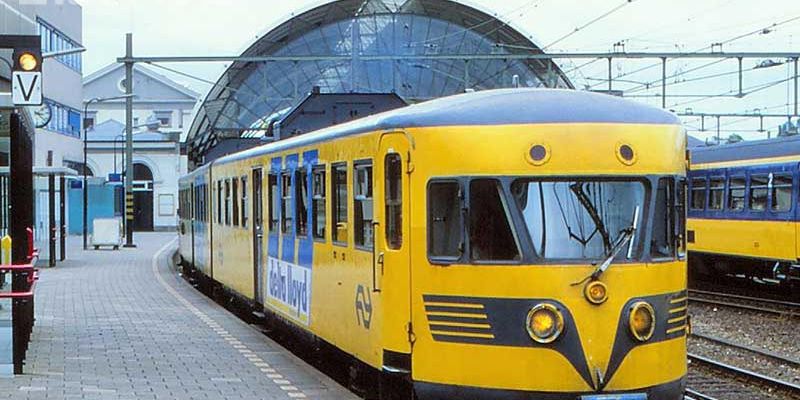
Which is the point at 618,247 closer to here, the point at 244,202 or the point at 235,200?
the point at 244,202

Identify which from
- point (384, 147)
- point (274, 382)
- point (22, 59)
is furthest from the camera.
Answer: point (22, 59)

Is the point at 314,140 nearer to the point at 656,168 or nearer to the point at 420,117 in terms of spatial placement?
the point at 420,117

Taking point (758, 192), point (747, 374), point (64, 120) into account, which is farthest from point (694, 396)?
point (64, 120)

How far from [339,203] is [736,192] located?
49.3ft

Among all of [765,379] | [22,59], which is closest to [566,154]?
[765,379]

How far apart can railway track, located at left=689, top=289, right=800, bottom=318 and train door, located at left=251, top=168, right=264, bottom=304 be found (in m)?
8.84

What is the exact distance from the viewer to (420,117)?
9508 mm

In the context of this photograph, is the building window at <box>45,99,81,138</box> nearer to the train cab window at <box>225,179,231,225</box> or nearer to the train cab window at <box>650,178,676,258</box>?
the train cab window at <box>225,179,231,225</box>

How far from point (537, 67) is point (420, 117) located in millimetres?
51900

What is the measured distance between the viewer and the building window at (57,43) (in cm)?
3975

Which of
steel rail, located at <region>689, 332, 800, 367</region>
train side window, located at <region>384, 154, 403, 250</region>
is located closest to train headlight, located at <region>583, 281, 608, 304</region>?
train side window, located at <region>384, 154, 403, 250</region>

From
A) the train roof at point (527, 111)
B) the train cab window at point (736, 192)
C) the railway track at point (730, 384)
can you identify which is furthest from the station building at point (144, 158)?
the train roof at point (527, 111)

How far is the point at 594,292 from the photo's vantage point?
29.3 ft

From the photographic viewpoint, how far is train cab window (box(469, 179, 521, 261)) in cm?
911
